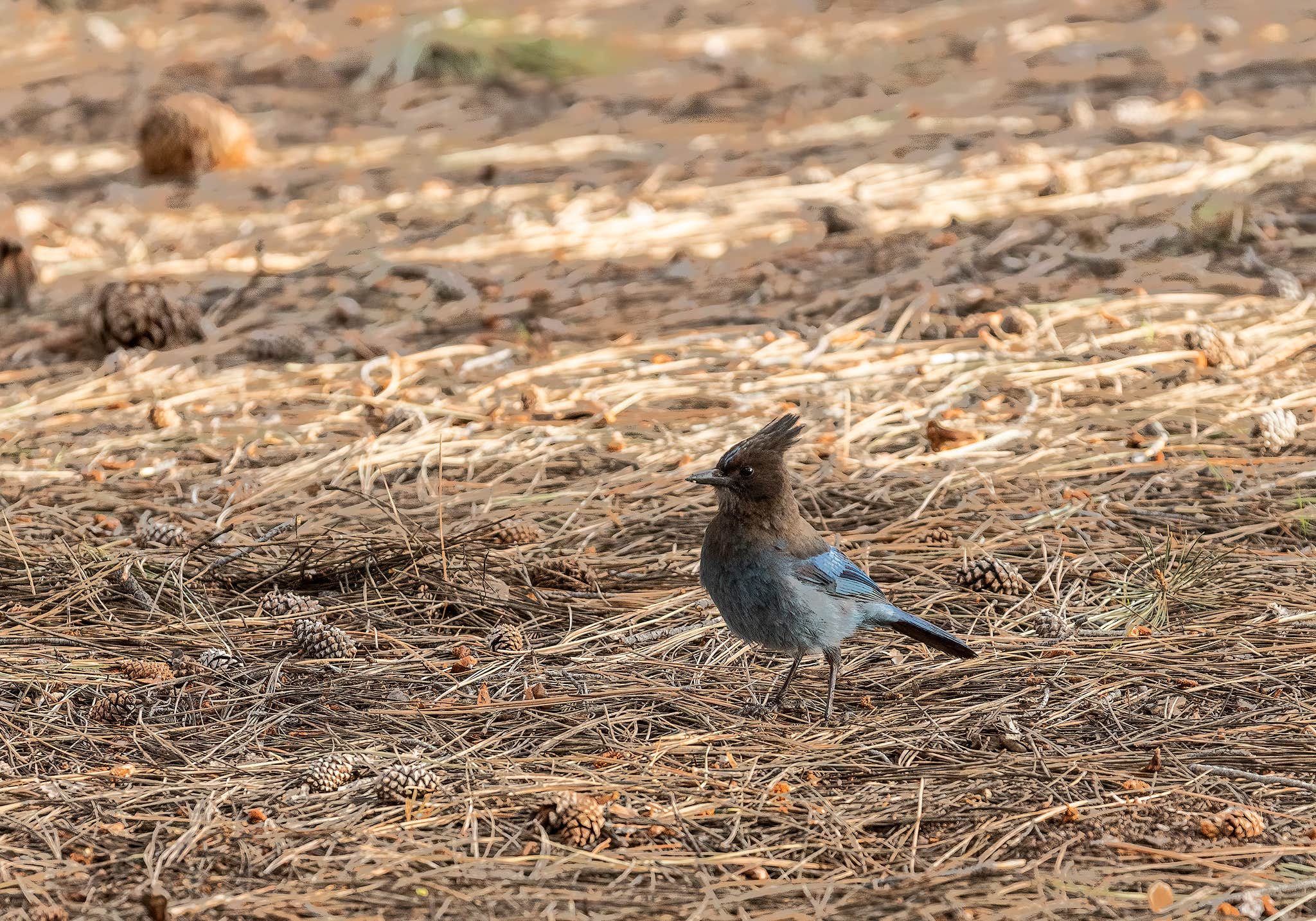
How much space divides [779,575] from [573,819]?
88 centimetres

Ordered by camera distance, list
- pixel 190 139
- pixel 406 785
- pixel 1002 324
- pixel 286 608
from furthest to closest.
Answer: pixel 190 139 → pixel 1002 324 → pixel 286 608 → pixel 406 785

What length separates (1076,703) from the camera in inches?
121

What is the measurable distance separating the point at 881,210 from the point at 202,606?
4462 millimetres

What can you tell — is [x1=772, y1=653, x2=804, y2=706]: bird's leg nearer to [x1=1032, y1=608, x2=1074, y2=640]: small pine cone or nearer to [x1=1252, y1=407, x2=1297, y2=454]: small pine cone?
[x1=1032, y1=608, x2=1074, y2=640]: small pine cone

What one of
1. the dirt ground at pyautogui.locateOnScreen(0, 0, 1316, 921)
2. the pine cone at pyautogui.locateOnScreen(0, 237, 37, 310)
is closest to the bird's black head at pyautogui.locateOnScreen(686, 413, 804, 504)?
the dirt ground at pyautogui.locateOnScreen(0, 0, 1316, 921)

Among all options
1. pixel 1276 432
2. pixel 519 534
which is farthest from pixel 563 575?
pixel 1276 432

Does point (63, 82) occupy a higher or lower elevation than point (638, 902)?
higher

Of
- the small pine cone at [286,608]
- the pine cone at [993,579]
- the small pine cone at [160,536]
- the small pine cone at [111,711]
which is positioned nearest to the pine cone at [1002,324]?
the pine cone at [993,579]

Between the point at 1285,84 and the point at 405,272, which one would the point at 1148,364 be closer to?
the point at 405,272

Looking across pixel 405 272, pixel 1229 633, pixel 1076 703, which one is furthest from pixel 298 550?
pixel 405 272

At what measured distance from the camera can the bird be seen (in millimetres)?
3154

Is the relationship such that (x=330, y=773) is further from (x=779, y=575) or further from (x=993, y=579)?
(x=993, y=579)

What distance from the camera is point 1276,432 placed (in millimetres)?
4402

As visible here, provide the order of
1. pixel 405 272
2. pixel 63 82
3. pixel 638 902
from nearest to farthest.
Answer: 1. pixel 638 902
2. pixel 405 272
3. pixel 63 82
